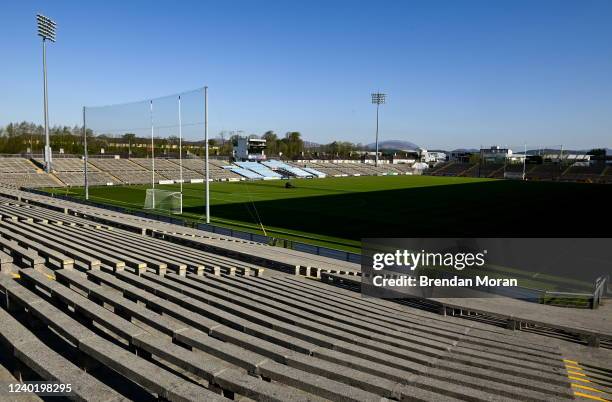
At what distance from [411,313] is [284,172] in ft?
267

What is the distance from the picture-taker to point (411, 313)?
9594mm

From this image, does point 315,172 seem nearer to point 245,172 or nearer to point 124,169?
point 245,172

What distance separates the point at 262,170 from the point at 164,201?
50644 mm

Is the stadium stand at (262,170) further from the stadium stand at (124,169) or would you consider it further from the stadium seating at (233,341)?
the stadium seating at (233,341)

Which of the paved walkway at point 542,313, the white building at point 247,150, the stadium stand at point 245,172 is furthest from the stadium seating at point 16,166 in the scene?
the paved walkway at point 542,313

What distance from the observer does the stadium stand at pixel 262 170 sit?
84.5 m

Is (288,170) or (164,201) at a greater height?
(288,170)

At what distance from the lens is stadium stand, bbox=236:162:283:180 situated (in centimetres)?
8447

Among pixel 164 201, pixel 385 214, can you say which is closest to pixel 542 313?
pixel 385 214

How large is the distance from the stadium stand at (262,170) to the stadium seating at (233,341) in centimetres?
7361

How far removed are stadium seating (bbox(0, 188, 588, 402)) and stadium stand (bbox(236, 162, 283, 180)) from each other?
73.6m

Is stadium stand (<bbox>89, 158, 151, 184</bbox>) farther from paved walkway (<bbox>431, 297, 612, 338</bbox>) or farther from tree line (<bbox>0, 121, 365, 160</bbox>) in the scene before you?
paved walkway (<bbox>431, 297, 612, 338</bbox>)

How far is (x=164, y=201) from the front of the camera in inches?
1523

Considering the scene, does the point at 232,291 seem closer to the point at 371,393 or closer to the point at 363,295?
the point at 363,295
